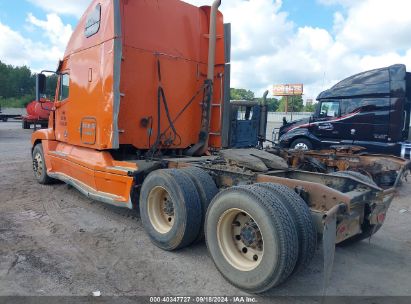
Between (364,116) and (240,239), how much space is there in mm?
9293

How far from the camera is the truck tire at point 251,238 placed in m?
3.11

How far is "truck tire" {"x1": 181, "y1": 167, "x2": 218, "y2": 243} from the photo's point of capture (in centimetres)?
421

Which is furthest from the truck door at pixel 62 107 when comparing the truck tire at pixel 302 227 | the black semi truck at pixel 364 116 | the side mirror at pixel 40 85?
the black semi truck at pixel 364 116

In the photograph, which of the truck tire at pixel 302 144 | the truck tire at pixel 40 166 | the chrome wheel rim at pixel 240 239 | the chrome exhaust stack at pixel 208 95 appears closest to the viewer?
the chrome wheel rim at pixel 240 239

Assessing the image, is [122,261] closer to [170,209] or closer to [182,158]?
[170,209]

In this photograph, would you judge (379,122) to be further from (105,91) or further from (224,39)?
(105,91)

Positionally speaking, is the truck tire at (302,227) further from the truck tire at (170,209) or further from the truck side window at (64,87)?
the truck side window at (64,87)

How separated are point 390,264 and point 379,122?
316 inches

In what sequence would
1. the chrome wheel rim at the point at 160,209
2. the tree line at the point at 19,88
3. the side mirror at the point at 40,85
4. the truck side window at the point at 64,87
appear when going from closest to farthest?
the chrome wheel rim at the point at 160,209 → the truck side window at the point at 64,87 → the side mirror at the point at 40,85 → the tree line at the point at 19,88

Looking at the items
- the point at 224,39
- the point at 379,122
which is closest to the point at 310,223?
the point at 224,39

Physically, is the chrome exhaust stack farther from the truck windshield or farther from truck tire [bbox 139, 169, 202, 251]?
the truck windshield

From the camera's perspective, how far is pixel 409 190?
885 cm

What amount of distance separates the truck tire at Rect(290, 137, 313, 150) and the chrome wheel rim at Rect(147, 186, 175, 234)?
8.66 m

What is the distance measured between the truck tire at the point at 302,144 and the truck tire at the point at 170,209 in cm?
872
